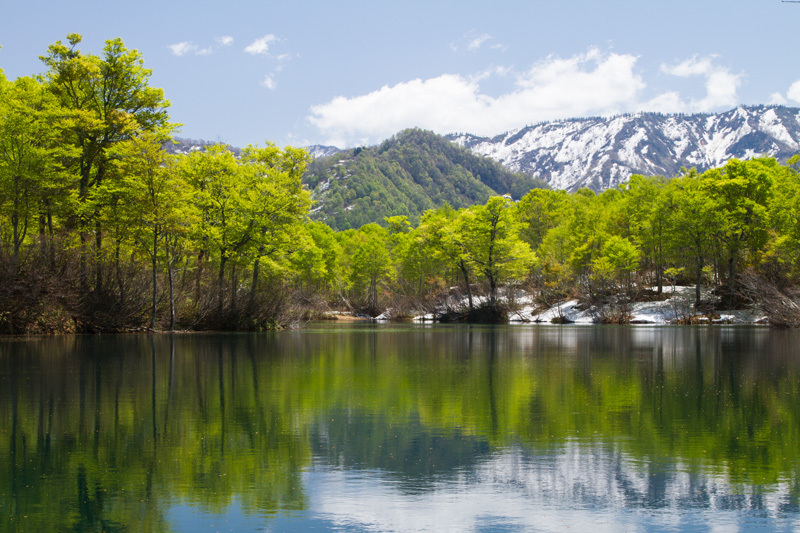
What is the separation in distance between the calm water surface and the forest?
61.5 feet

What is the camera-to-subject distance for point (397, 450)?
360 inches

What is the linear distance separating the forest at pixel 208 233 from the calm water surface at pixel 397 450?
61.5 ft

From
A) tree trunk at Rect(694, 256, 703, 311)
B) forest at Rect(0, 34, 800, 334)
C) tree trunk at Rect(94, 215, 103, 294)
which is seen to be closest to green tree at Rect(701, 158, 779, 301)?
forest at Rect(0, 34, 800, 334)

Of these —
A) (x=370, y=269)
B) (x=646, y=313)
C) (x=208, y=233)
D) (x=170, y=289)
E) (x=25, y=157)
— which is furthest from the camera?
(x=370, y=269)

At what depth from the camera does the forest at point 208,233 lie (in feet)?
112

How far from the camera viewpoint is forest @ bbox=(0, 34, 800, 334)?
34.0 meters

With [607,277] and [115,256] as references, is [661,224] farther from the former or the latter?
[115,256]

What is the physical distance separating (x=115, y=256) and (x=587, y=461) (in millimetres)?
35284

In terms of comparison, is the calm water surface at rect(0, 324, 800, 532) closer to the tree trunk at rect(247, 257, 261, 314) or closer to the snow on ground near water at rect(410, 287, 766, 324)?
the tree trunk at rect(247, 257, 261, 314)

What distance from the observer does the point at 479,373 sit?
18.5m

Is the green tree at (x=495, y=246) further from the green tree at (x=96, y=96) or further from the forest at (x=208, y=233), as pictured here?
the green tree at (x=96, y=96)

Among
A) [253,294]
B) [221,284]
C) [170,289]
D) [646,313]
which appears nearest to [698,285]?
[646,313]

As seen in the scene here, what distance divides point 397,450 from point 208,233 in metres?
34.1

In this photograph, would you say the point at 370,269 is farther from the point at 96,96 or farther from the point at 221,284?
the point at 96,96
